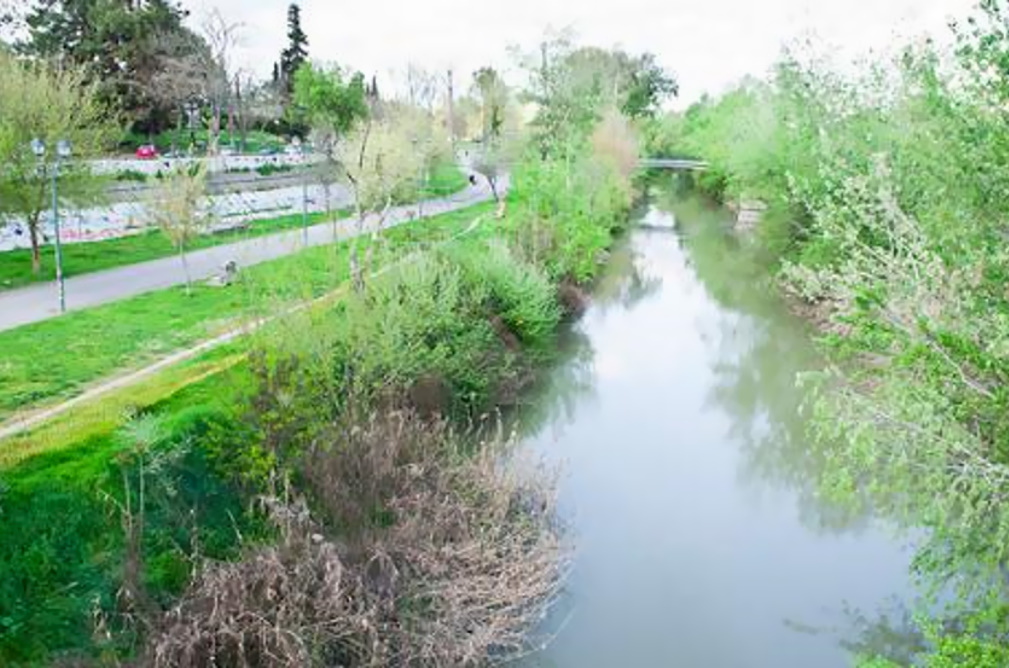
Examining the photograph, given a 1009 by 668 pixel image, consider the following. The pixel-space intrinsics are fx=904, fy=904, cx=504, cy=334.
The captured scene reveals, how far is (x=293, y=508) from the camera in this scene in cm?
922

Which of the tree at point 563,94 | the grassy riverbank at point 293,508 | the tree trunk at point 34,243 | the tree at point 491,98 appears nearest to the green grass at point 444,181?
the tree at point 491,98

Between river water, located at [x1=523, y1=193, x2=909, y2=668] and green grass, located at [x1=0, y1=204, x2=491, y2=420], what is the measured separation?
532cm

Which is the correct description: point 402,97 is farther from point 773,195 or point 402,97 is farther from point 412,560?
point 412,560

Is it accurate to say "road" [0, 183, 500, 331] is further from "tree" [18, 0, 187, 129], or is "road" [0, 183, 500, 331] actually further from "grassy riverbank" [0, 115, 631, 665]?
"tree" [18, 0, 187, 129]

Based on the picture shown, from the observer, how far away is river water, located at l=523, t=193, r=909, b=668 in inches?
430

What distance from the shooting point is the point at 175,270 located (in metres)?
23.4

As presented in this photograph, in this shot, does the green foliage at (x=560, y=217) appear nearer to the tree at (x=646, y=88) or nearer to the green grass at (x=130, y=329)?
the green grass at (x=130, y=329)

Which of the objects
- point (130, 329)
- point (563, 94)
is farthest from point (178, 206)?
point (563, 94)

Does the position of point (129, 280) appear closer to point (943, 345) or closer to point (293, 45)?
point (943, 345)

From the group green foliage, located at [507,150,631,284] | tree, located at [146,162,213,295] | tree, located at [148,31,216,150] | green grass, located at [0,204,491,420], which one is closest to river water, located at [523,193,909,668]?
green foliage, located at [507,150,631,284]

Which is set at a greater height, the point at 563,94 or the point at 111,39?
the point at 111,39

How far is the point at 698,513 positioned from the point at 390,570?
6.49 metres

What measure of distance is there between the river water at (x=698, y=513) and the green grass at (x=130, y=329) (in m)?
5.32

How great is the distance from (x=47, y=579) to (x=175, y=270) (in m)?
16.0
